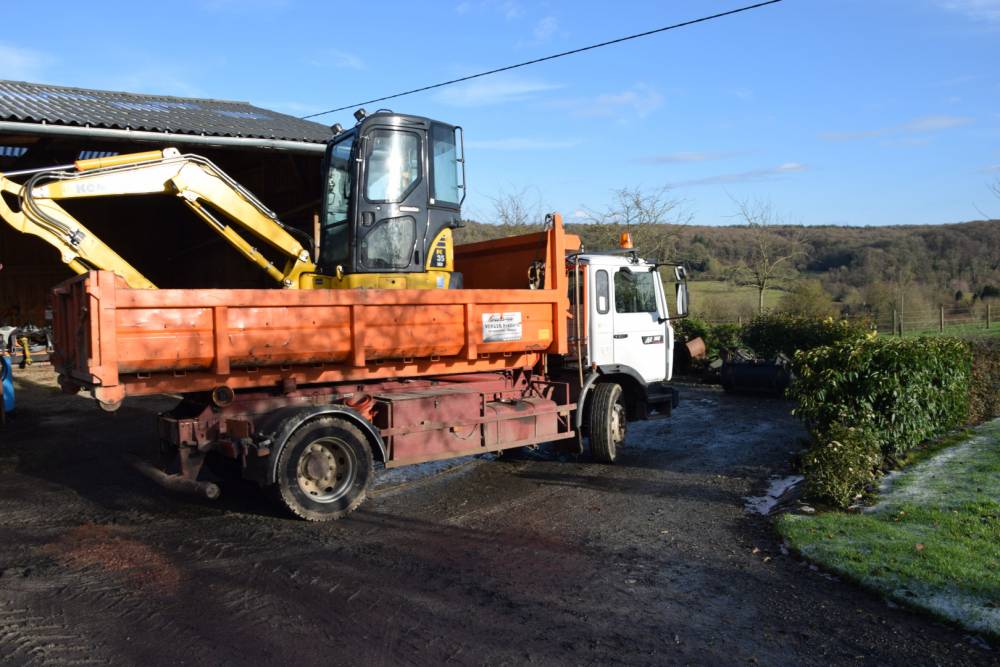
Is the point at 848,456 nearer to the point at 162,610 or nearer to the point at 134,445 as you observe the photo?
the point at 162,610

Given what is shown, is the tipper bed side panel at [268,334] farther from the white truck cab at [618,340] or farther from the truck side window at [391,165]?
the truck side window at [391,165]

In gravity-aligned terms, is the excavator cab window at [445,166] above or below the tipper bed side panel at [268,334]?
above

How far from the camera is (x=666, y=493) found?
7938 mm

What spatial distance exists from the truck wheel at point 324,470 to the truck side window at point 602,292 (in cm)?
380

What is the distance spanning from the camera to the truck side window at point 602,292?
31.5 feet

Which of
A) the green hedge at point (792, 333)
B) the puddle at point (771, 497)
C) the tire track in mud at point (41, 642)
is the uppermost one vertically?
the green hedge at point (792, 333)

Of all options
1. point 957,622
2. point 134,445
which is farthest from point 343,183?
point 957,622

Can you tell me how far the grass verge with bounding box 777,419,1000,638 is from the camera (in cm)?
495

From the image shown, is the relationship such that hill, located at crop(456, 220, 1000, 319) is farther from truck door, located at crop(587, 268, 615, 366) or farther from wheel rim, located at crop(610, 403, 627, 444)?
wheel rim, located at crop(610, 403, 627, 444)

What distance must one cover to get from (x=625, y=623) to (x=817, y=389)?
489cm

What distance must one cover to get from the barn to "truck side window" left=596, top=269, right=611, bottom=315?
4118 mm

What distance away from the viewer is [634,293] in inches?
397

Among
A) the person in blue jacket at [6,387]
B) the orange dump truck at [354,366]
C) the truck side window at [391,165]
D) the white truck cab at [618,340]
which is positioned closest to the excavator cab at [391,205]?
the truck side window at [391,165]

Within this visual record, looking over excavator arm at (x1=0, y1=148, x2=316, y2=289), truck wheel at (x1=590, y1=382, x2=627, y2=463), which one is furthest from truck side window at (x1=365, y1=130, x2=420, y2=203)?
truck wheel at (x1=590, y1=382, x2=627, y2=463)
